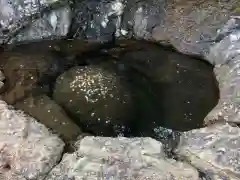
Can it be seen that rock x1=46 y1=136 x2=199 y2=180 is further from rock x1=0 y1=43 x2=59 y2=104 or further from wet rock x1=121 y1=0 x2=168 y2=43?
wet rock x1=121 y1=0 x2=168 y2=43

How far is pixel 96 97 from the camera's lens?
11.3 feet

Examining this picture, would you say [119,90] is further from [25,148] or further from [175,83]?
[25,148]

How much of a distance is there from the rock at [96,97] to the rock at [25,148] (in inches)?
17.5

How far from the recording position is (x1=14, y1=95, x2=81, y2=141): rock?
3.11 metres

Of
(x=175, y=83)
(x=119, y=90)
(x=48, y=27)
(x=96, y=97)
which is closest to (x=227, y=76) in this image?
(x=175, y=83)

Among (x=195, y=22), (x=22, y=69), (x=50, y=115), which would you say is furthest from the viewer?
(x=195, y=22)

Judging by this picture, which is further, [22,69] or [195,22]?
[195,22]

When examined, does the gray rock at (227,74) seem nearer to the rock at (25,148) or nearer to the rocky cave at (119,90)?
the rocky cave at (119,90)

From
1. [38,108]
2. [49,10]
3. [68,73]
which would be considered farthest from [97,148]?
[49,10]

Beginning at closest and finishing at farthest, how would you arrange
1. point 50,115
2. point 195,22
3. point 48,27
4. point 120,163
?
1. point 120,163
2. point 50,115
3. point 195,22
4. point 48,27

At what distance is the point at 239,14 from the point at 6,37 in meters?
2.31

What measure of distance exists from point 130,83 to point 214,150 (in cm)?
119

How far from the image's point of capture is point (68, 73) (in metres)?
3.69

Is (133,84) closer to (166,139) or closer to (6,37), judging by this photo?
(166,139)
